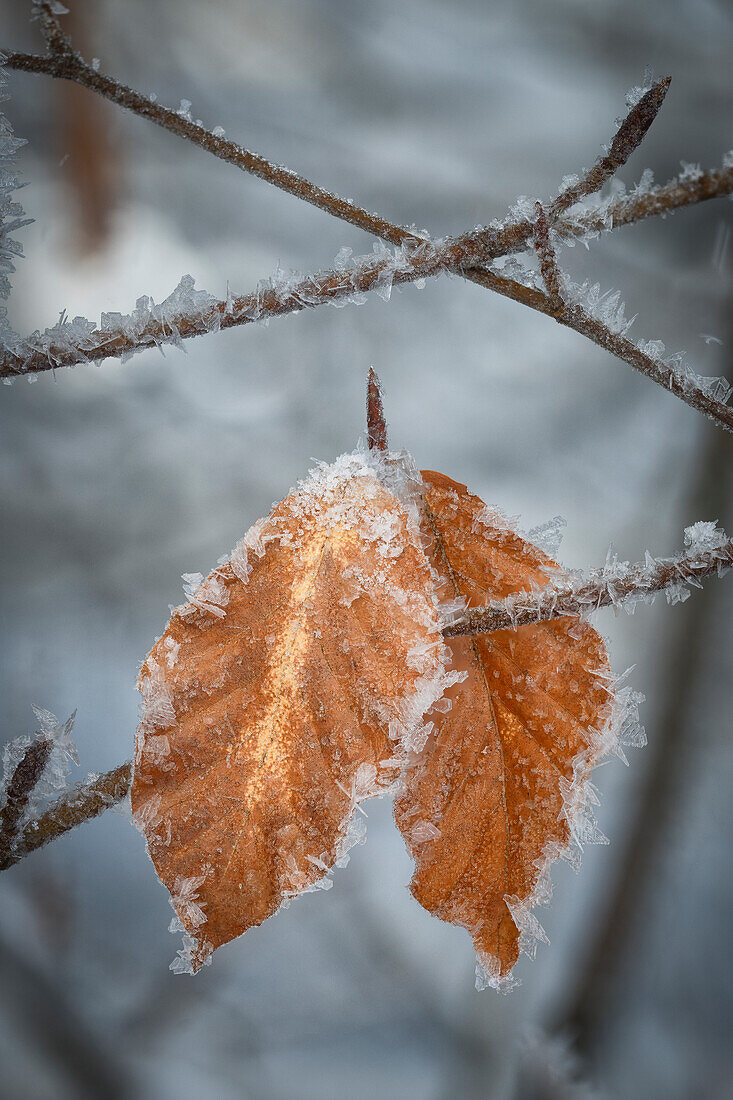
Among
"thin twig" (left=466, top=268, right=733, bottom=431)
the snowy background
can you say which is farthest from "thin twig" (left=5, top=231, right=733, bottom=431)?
the snowy background

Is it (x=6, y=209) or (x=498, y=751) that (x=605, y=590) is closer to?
(x=498, y=751)

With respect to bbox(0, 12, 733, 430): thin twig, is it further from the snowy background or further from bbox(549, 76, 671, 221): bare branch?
the snowy background

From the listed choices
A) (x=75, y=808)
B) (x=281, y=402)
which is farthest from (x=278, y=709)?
(x=281, y=402)

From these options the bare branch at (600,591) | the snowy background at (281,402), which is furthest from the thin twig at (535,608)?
the snowy background at (281,402)

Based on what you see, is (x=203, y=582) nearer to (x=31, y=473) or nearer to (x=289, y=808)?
(x=289, y=808)

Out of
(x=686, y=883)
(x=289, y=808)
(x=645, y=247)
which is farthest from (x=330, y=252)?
(x=686, y=883)

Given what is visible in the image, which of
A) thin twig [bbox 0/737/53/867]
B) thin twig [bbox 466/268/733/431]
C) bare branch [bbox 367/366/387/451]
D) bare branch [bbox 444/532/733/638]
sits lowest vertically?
thin twig [bbox 0/737/53/867]

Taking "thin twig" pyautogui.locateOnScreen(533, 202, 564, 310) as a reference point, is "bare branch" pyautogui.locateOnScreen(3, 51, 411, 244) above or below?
above
